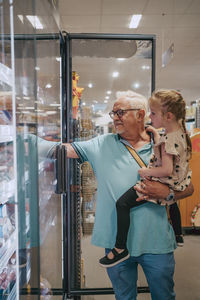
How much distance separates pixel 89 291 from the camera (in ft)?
7.86

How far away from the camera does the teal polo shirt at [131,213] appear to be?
Answer: 1.63 meters

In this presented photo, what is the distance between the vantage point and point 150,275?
1.65 metres

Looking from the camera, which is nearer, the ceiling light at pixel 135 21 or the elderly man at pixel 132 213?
the elderly man at pixel 132 213

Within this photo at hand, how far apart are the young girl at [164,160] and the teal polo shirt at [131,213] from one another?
68 mm

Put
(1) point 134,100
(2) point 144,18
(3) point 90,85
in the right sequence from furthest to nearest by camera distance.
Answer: (2) point 144,18
(3) point 90,85
(1) point 134,100

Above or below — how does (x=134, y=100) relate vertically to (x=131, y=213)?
above

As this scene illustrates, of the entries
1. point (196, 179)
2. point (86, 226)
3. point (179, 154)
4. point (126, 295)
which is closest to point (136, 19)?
point (196, 179)

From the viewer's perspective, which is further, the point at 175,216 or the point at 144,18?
the point at 144,18

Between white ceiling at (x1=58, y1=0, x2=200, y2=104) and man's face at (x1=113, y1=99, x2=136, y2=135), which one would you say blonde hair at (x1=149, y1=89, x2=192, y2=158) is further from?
white ceiling at (x1=58, y1=0, x2=200, y2=104)

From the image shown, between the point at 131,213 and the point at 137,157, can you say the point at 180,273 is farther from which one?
the point at 137,157

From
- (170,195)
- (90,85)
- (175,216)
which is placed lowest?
(175,216)

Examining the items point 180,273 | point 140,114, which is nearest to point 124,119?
point 140,114

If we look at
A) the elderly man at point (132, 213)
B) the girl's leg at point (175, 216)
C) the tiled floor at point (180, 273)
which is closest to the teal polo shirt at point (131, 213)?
the elderly man at point (132, 213)

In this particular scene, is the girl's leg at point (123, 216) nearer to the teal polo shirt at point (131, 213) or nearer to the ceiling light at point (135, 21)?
the teal polo shirt at point (131, 213)
